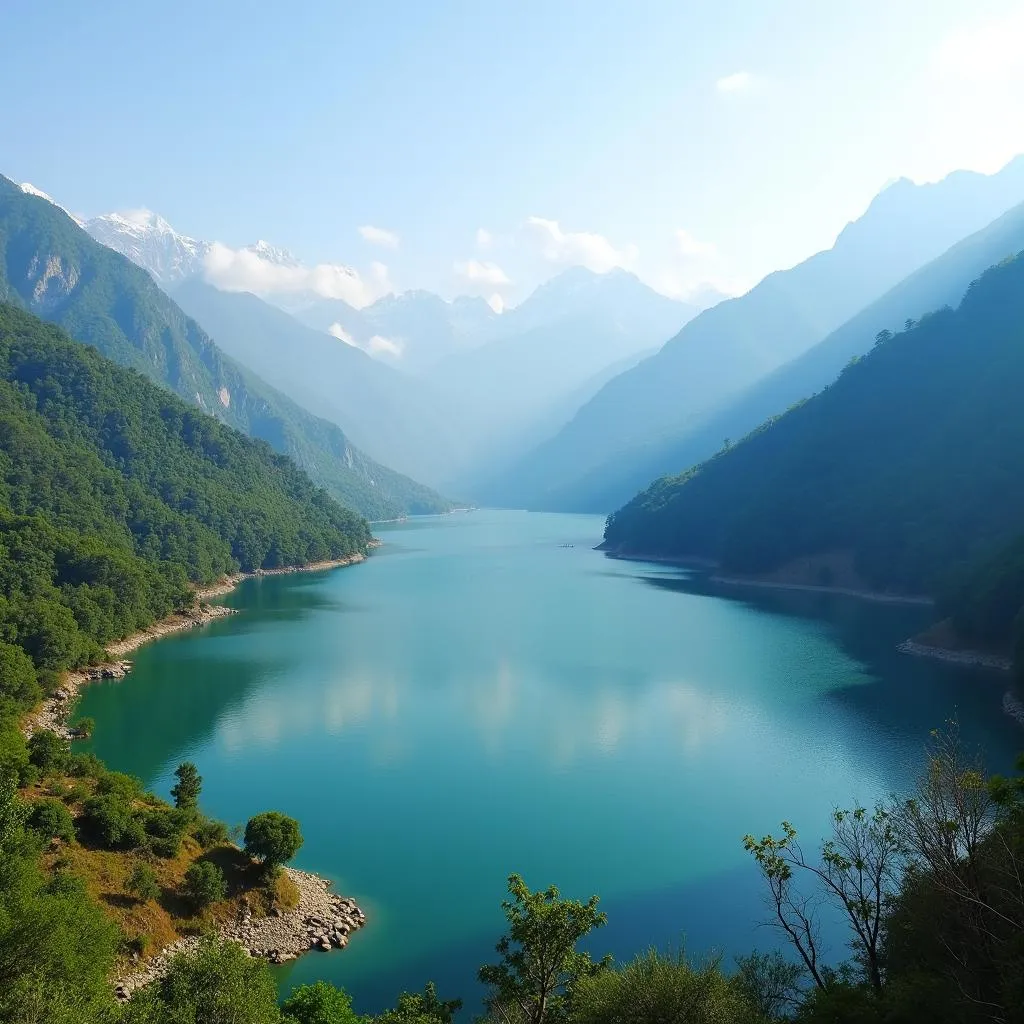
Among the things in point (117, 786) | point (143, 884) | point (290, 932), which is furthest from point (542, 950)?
point (117, 786)

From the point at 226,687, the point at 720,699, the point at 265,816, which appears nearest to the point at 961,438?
the point at 720,699

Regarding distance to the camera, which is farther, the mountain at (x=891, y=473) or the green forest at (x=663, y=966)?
the mountain at (x=891, y=473)

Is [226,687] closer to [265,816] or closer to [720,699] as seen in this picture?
[265,816]

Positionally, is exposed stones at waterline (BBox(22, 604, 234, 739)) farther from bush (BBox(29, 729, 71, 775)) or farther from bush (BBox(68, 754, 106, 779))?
bush (BBox(68, 754, 106, 779))

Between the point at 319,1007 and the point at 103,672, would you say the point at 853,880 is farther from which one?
the point at 103,672

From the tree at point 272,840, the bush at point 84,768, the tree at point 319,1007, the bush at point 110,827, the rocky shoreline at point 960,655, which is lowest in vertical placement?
the rocky shoreline at point 960,655

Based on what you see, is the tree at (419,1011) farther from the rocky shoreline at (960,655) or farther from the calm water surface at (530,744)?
the rocky shoreline at (960,655)

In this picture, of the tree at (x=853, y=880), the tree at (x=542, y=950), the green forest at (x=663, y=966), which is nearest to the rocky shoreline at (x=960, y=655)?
the tree at (x=853, y=880)

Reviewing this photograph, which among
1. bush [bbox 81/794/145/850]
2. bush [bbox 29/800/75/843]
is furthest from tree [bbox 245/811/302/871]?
bush [bbox 29/800/75/843]
